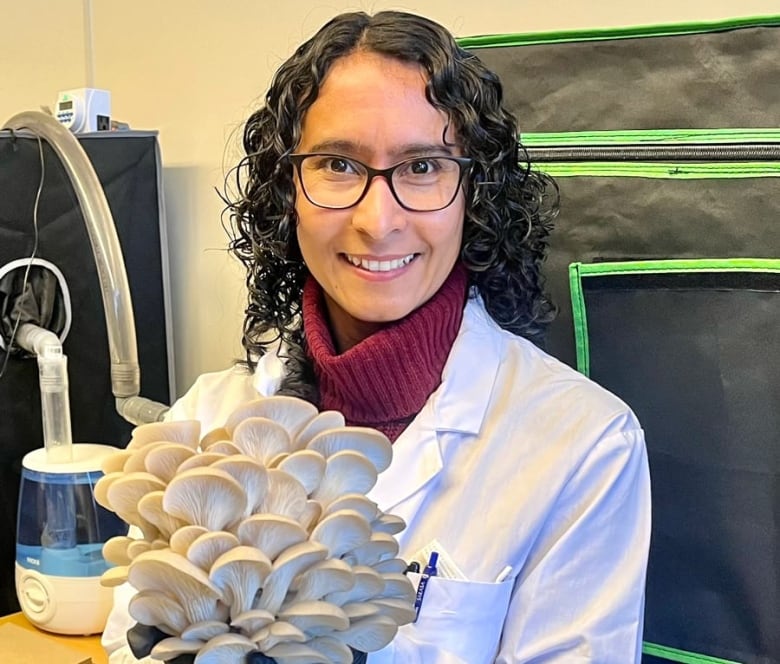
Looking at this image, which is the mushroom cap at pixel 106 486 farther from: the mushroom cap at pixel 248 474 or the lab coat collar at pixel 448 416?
the lab coat collar at pixel 448 416

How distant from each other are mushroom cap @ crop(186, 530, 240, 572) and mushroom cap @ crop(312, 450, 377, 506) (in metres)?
0.06

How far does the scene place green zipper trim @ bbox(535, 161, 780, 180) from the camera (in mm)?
763

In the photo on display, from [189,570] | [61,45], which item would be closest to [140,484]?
[189,570]

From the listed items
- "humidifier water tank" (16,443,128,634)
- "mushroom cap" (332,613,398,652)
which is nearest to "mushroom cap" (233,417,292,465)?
"mushroom cap" (332,613,398,652)

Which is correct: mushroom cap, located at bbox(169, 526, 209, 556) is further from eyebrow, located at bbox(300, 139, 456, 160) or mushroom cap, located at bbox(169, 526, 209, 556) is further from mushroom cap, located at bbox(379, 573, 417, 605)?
eyebrow, located at bbox(300, 139, 456, 160)

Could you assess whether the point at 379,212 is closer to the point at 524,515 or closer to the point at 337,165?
the point at 337,165

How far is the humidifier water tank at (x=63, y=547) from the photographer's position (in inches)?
39.4

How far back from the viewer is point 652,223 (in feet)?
2.64

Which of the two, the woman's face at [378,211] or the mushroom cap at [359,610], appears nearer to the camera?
the mushroom cap at [359,610]

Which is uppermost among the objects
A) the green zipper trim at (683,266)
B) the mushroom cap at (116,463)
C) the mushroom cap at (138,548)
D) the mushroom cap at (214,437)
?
the green zipper trim at (683,266)

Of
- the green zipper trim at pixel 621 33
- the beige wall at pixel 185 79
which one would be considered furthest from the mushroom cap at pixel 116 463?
the beige wall at pixel 185 79

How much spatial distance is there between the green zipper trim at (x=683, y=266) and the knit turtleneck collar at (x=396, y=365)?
0.12m

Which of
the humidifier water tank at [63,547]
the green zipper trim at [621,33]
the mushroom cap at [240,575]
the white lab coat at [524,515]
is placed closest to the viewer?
the mushroom cap at [240,575]

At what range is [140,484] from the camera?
48cm
